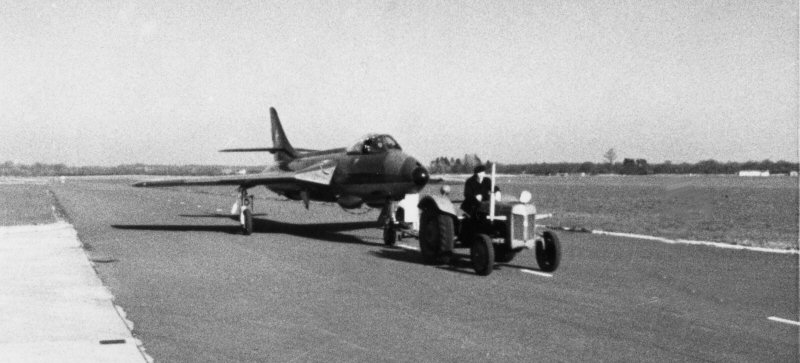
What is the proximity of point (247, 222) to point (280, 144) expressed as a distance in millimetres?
8988

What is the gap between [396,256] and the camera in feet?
46.1

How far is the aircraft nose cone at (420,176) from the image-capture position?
50.8ft

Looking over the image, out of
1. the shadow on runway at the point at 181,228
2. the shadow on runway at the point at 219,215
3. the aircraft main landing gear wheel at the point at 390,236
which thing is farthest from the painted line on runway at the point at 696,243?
the shadow on runway at the point at 219,215

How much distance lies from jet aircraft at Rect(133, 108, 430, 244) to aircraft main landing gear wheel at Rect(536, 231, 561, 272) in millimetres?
4194

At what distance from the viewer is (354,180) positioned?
1758 centimetres

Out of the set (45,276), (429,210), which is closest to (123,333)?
(45,276)

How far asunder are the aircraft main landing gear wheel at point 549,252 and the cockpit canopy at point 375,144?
6367 mm

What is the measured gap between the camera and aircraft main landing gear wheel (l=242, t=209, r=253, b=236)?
18.8 metres

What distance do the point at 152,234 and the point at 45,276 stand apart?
8.35 meters

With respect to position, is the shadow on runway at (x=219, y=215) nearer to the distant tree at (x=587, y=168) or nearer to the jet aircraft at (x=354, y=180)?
the jet aircraft at (x=354, y=180)

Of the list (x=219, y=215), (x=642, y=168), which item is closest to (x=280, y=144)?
(x=219, y=215)

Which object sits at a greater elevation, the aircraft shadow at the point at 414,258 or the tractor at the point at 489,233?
the tractor at the point at 489,233

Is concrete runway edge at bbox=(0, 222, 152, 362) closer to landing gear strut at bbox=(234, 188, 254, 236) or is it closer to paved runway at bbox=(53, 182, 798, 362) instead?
paved runway at bbox=(53, 182, 798, 362)

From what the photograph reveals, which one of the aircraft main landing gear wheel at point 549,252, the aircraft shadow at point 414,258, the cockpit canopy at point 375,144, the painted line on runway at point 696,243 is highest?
the cockpit canopy at point 375,144
